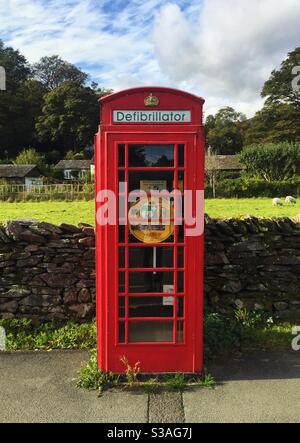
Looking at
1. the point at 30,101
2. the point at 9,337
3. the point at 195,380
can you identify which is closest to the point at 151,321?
the point at 195,380

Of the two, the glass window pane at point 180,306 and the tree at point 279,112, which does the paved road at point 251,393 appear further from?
the tree at point 279,112

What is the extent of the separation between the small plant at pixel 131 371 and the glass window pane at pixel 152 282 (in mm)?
609

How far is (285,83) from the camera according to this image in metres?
64.8

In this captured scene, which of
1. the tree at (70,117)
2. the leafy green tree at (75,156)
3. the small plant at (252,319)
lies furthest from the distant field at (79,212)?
the tree at (70,117)

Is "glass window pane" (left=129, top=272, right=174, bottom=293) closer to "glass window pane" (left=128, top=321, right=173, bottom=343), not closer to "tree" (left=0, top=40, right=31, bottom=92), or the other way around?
"glass window pane" (left=128, top=321, right=173, bottom=343)

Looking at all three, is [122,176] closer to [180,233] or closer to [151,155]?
[151,155]

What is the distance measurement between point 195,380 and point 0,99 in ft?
255

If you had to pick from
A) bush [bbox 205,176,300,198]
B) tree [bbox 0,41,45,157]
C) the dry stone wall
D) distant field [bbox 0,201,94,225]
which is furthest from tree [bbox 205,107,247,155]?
the dry stone wall

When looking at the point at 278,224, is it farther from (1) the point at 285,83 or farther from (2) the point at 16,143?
(2) the point at 16,143

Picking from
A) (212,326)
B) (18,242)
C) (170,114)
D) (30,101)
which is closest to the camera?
(170,114)

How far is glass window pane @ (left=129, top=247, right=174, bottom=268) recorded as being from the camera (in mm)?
4023

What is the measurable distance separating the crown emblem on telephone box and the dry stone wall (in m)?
1.95

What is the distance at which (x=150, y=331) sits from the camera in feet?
13.4

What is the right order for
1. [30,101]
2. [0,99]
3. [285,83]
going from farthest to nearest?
[30,101]
[0,99]
[285,83]
